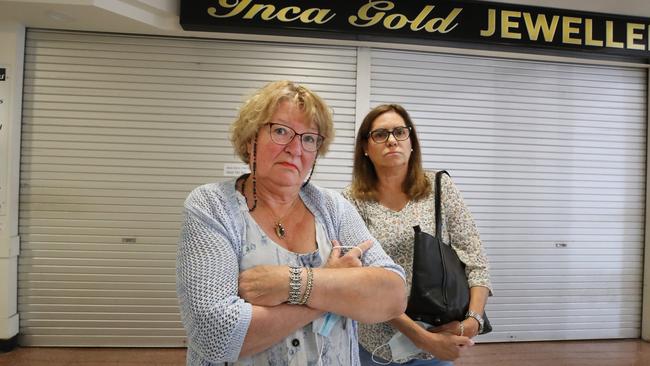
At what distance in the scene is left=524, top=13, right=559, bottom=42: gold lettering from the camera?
3.81 metres

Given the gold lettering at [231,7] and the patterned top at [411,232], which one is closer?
the patterned top at [411,232]

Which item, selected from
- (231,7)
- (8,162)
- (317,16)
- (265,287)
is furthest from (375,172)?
(8,162)

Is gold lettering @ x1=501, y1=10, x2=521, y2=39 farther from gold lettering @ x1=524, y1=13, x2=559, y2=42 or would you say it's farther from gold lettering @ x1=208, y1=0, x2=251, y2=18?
gold lettering @ x1=208, y1=0, x2=251, y2=18

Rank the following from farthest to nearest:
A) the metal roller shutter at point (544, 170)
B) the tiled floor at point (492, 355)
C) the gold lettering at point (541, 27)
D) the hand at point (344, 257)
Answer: the metal roller shutter at point (544, 170), the gold lettering at point (541, 27), the tiled floor at point (492, 355), the hand at point (344, 257)

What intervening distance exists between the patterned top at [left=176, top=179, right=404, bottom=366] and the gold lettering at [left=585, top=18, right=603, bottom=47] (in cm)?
405

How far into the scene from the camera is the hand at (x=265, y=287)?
950mm

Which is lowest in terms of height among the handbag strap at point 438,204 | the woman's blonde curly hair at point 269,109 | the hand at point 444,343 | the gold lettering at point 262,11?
the hand at point 444,343

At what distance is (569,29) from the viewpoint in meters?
3.87

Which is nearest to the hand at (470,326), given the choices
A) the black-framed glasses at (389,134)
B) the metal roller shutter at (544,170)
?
the black-framed glasses at (389,134)

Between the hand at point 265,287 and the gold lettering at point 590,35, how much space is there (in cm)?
438

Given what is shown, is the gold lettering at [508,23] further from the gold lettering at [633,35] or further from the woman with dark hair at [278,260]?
the woman with dark hair at [278,260]

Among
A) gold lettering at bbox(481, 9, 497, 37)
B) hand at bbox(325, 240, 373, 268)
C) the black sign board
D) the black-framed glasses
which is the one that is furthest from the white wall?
gold lettering at bbox(481, 9, 497, 37)

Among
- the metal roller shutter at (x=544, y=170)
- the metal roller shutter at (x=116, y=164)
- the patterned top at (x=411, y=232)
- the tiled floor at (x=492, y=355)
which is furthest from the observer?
the metal roller shutter at (x=544, y=170)

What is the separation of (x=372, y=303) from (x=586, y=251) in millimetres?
4309
